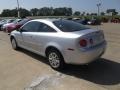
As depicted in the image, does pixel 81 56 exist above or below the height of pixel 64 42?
below

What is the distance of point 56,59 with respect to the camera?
5977 mm

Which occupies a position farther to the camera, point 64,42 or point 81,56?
point 64,42

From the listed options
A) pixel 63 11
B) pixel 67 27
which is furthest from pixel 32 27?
pixel 63 11

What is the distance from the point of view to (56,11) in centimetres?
8938

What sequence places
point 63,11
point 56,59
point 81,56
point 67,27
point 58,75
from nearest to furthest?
point 81,56 → point 58,75 → point 56,59 → point 67,27 → point 63,11

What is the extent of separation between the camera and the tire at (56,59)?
5.82m

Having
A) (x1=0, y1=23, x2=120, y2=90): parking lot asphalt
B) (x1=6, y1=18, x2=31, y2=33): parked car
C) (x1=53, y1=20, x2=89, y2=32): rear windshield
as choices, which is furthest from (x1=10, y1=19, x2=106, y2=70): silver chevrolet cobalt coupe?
(x1=6, y1=18, x2=31, y2=33): parked car

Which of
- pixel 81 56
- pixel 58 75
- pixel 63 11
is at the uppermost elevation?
pixel 63 11

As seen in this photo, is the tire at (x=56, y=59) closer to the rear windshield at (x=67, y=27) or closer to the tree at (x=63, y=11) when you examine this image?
the rear windshield at (x=67, y=27)

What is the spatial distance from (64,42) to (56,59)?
69cm

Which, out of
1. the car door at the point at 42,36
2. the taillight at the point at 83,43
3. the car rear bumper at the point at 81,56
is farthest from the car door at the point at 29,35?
the taillight at the point at 83,43

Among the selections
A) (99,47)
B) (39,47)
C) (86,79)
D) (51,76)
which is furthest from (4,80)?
(99,47)

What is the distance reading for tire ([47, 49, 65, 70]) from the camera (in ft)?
19.1

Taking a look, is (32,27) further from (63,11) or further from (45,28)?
(63,11)
